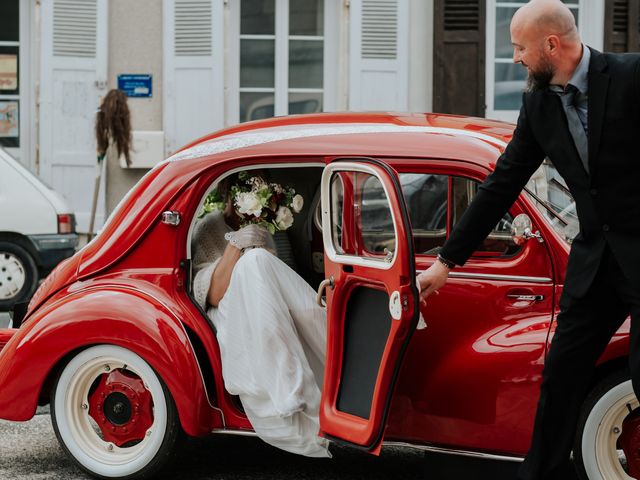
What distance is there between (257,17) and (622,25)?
14.7 ft

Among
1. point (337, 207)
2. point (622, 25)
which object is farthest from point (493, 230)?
point (622, 25)

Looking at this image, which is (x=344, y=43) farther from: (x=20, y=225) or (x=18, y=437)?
(x=18, y=437)

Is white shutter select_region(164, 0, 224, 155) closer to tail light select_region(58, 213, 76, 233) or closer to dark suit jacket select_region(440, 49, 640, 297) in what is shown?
tail light select_region(58, 213, 76, 233)

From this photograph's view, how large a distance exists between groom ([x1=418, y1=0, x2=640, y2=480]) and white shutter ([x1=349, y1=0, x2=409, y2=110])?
34.3ft

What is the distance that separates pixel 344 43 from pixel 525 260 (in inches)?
406

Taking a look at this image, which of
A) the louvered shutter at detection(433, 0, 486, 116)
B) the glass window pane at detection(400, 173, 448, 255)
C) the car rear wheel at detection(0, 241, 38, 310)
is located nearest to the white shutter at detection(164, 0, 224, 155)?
the louvered shutter at detection(433, 0, 486, 116)

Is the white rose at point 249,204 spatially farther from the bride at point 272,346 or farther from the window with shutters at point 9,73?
the window with shutters at point 9,73

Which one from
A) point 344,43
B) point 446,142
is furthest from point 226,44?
point 446,142

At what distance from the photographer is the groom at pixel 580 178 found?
3867mm

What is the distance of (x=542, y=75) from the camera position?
156 inches

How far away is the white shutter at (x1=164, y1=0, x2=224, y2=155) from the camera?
572 inches

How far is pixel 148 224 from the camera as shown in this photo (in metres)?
5.30

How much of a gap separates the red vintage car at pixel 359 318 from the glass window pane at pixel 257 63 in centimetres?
960

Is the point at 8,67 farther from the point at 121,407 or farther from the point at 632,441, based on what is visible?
the point at 632,441
